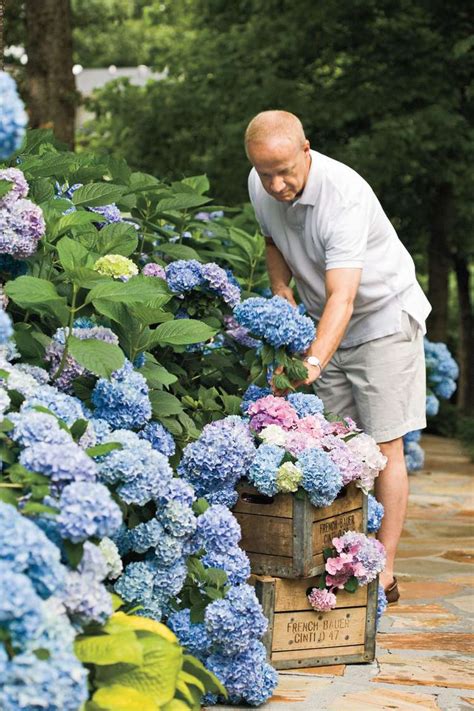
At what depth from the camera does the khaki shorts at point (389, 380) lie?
423cm

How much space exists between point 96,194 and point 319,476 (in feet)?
4.09

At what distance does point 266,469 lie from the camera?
325cm

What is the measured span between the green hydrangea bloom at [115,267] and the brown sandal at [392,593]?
5.57ft

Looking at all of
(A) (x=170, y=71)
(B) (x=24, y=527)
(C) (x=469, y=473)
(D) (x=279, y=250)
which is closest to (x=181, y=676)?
(B) (x=24, y=527)

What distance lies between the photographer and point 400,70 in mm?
8797

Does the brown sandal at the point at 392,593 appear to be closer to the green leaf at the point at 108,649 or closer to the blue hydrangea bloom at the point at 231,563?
the blue hydrangea bloom at the point at 231,563

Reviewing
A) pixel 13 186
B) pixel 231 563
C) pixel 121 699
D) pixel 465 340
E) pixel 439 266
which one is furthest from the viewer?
pixel 465 340

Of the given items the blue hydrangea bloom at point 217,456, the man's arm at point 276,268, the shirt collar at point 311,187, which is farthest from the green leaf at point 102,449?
the man's arm at point 276,268

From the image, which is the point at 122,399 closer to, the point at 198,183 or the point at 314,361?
the point at 314,361

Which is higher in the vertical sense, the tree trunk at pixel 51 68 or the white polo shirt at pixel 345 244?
the tree trunk at pixel 51 68

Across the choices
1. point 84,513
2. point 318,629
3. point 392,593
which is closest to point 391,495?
point 392,593

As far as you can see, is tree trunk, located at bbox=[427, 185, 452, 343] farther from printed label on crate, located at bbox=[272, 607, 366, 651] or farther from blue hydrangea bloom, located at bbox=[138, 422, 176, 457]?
blue hydrangea bloom, located at bbox=[138, 422, 176, 457]

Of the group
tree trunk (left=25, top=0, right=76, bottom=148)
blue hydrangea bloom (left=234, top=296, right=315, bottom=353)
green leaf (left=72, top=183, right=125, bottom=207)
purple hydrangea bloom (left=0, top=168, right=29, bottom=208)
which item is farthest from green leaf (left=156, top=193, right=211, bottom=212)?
tree trunk (left=25, top=0, right=76, bottom=148)

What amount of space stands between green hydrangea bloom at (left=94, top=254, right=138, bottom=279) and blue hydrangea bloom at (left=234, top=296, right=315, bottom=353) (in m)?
0.38
